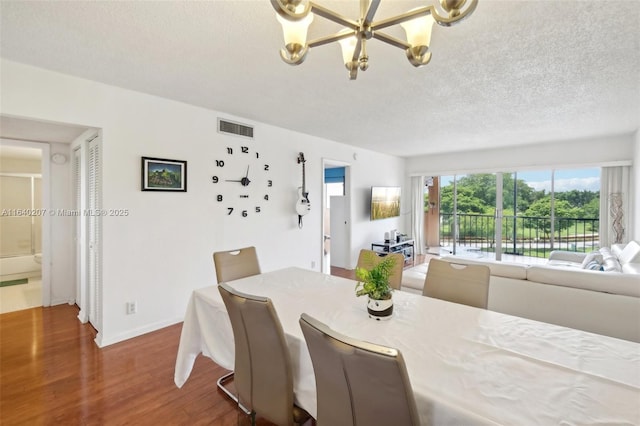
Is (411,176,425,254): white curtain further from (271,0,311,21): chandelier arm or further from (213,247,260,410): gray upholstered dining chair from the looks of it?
(271,0,311,21): chandelier arm

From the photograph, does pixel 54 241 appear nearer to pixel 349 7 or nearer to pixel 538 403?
pixel 349 7

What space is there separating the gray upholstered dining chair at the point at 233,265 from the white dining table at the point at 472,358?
358 millimetres

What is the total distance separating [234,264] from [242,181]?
1.53 m

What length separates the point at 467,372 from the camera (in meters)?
1.07

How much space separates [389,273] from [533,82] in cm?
234

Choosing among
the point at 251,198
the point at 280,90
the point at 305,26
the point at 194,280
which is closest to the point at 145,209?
the point at 194,280

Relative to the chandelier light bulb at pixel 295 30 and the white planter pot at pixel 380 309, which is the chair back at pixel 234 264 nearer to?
the white planter pot at pixel 380 309

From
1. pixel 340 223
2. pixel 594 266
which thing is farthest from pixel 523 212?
pixel 340 223

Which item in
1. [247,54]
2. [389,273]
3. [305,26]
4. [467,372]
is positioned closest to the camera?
[467,372]

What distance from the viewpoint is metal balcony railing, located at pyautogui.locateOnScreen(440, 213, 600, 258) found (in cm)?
573

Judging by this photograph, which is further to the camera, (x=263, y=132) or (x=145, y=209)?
(x=263, y=132)

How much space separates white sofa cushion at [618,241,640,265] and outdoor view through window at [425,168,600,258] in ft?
7.38

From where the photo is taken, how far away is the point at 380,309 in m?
1.55

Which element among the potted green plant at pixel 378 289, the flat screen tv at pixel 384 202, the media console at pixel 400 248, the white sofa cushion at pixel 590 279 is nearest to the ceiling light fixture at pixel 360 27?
the potted green plant at pixel 378 289
